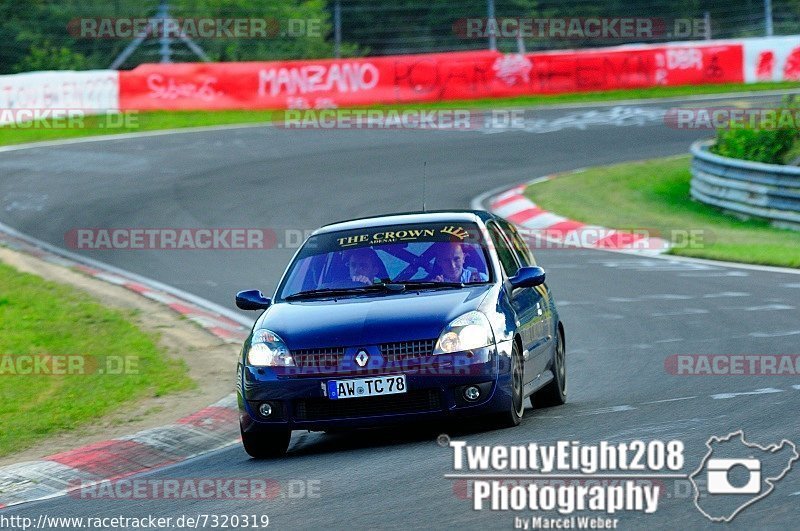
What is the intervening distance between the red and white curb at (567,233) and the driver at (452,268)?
9522 mm

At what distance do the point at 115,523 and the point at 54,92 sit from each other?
26909 millimetres

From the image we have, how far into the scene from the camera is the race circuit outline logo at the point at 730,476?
606 centimetres

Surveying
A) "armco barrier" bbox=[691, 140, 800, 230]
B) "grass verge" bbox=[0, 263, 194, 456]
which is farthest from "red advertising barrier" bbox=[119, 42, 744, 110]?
"grass verge" bbox=[0, 263, 194, 456]

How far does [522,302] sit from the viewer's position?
9.44 m

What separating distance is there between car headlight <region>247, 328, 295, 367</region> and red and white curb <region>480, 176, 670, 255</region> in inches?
420

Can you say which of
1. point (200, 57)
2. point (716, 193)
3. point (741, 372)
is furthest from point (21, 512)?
point (200, 57)

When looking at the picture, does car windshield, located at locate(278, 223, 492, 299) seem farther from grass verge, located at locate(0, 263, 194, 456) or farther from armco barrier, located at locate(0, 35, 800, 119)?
armco barrier, located at locate(0, 35, 800, 119)

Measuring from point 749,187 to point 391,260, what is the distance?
45.8ft

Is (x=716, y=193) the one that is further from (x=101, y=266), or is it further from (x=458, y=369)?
(x=458, y=369)

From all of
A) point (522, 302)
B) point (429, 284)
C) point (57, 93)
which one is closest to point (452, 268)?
point (429, 284)

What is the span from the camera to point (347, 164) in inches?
1083

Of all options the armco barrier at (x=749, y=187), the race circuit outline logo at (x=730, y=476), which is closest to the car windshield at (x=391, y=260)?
the race circuit outline logo at (x=730, y=476)

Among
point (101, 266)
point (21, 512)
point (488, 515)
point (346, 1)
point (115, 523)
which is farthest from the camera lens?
point (346, 1)

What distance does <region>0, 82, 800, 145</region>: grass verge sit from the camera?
32062 mm
